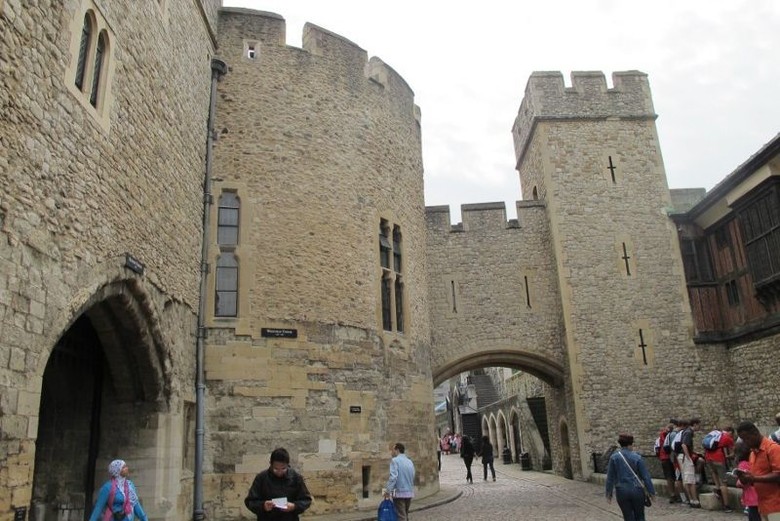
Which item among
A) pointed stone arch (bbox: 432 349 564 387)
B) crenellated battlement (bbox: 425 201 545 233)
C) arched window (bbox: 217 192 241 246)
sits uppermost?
crenellated battlement (bbox: 425 201 545 233)

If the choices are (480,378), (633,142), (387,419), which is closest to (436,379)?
(387,419)

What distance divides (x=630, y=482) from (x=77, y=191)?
6201 millimetres

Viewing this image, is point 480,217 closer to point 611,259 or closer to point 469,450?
point 611,259

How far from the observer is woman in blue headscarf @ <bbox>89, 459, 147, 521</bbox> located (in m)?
5.49

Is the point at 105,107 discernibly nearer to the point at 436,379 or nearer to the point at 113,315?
the point at 113,315

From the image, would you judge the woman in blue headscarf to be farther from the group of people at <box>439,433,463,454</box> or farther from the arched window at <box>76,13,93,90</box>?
the group of people at <box>439,433,463,454</box>

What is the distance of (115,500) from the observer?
18.1 feet

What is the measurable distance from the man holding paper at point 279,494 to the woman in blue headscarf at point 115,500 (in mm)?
1581

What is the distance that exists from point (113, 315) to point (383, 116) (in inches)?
280

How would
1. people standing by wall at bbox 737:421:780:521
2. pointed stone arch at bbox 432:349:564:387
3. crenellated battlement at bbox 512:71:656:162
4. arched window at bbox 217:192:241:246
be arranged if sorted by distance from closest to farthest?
people standing by wall at bbox 737:421:780:521, arched window at bbox 217:192:241:246, pointed stone arch at bbox 432:349:564:387, crenellated battlement at bbox 512:71:656:162

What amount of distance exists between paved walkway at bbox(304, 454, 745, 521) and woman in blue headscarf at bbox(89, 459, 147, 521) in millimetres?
4346

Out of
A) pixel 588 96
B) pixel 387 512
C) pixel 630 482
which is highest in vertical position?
pixel 588 96

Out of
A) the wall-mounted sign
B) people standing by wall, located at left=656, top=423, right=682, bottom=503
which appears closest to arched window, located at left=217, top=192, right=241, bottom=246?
the wall-mounted sign

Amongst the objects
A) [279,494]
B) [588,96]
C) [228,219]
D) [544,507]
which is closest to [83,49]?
[228,219]
